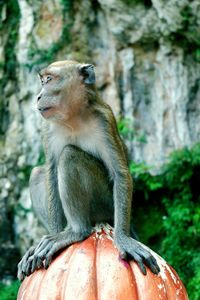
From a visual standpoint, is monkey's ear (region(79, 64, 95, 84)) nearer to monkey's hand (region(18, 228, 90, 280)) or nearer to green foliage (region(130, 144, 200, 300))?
monkey's hand (region(18, 228, 90, 280))

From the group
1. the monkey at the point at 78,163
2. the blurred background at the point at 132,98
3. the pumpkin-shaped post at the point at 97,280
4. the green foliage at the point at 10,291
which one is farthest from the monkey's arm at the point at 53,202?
the green foliage at the point at 10,291

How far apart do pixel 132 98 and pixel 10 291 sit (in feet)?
9.68

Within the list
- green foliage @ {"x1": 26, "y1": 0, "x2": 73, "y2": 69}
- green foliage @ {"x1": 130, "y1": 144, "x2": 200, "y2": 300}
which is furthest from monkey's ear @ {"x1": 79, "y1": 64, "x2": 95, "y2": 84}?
green foliage @ {"x1": 26, "y1": 0, "x2": 73, "y2": 69}

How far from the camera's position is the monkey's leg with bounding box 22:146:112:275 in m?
4.75

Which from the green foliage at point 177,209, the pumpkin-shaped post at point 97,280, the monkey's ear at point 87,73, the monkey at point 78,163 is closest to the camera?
the pumpkin-shaped post at point 97,280

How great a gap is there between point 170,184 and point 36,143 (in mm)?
2005

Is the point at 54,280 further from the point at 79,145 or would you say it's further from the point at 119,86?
the point at 119,86

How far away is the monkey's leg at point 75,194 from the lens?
15.6ft

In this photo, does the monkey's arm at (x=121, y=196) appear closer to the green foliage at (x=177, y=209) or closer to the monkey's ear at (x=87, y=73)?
the monkey's ear at (x=87, y=73)

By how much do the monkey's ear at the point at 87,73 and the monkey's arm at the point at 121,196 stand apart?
286mm

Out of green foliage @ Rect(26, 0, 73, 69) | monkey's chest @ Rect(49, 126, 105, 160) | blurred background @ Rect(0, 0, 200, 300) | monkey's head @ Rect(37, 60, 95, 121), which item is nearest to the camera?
monkey's head @ Rect(37, 60, 95, 121)

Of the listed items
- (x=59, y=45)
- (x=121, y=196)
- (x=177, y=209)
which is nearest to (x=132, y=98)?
(x=59, y=45)

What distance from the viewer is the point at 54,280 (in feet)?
14.4

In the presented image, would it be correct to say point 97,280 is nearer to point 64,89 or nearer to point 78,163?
point 78,163
